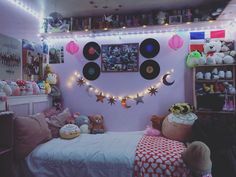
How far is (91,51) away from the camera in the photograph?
11.7 ft

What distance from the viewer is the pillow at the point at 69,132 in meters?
2.86

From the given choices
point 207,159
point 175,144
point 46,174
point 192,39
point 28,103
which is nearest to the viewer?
point 207,159

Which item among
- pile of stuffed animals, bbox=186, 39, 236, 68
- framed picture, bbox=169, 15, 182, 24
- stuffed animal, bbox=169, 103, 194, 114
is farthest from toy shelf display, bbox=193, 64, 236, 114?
framed picture, bbox=169, 15, 182, 24

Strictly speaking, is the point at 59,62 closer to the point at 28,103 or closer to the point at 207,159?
the point at 28,103

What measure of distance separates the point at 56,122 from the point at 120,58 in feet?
4.36

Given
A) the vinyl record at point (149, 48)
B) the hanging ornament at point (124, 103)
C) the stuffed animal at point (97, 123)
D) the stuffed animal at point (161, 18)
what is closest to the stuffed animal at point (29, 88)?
the stuffed animal at point (97, 123)

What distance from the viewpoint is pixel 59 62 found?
12.1ft

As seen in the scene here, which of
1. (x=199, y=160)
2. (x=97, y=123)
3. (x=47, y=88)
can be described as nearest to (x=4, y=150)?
(x=47, y=88)

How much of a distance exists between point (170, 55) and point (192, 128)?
1.16 meters

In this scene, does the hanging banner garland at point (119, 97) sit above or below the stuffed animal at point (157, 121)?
above

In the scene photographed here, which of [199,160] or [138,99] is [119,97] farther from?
[199,160]

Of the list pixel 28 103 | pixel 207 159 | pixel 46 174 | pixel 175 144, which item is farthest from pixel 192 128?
pixel 28 103

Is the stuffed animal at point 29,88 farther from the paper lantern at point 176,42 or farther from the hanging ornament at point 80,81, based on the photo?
the paper lantern at point 176,42

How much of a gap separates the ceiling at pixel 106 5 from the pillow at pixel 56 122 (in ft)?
4.95
